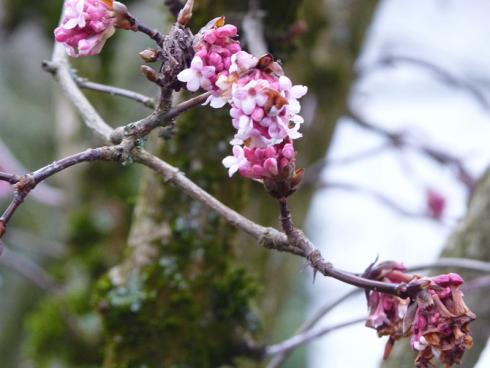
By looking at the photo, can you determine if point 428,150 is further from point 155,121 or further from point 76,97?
point 155,121

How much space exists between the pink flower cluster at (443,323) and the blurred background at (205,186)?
63 cm

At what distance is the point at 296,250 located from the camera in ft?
2.47

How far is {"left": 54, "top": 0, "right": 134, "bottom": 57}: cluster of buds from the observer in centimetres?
73

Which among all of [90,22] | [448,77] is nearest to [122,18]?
[90,22]

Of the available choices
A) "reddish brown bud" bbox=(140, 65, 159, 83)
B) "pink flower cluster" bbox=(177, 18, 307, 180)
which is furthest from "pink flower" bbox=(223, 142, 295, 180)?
"reddish brown bud" bbox=(140, 65, 159, 83)

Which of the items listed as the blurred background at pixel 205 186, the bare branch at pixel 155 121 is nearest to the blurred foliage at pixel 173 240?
the blurred background at pixel 205 186

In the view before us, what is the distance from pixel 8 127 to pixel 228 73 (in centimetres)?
297

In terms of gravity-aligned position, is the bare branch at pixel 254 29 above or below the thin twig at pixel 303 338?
above

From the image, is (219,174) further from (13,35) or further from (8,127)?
(8,127)

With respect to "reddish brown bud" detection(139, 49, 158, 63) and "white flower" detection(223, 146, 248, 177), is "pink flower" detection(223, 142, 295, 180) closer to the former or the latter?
"white flower" detection(223, 146, 248, 177)

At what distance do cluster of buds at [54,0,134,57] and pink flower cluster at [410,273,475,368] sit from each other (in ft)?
1.28

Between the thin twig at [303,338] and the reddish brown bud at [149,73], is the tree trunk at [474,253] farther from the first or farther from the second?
the reddish brown bud at [149,73]

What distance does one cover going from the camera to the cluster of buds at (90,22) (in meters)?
0.73

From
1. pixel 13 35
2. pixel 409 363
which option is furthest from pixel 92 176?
pixel 409 363
